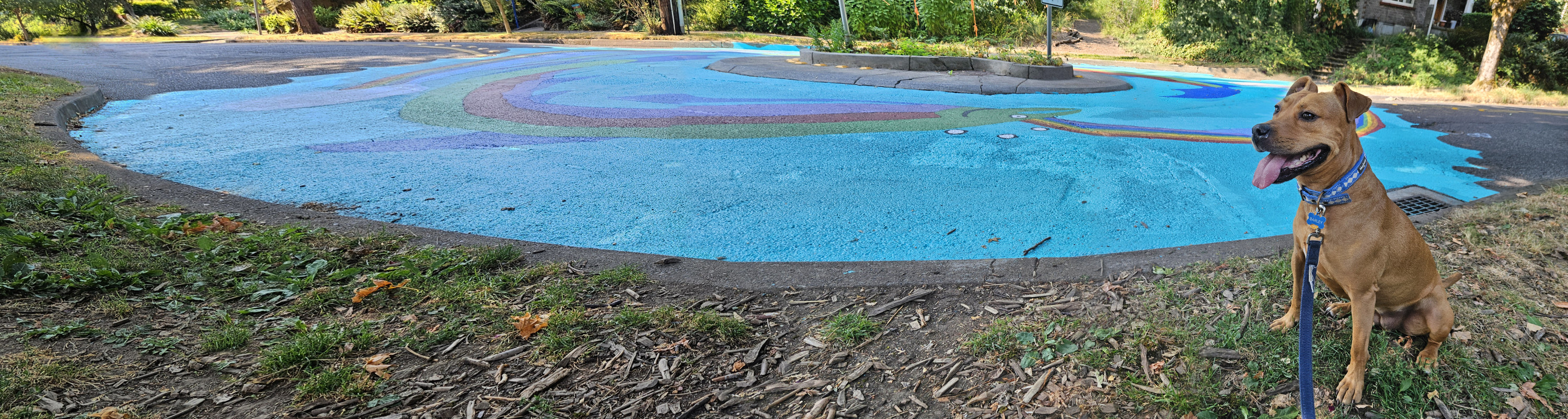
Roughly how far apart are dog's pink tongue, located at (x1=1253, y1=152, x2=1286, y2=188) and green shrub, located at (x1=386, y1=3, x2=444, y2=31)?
2751 centimetres

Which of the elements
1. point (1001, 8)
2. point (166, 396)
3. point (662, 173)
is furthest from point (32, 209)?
point (1001, 8)

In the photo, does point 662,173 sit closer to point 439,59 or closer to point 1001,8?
point 439,59

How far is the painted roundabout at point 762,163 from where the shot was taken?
4.61 metres

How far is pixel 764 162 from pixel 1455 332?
499 centimetres

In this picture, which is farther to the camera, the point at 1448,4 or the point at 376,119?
the point at 1448,4

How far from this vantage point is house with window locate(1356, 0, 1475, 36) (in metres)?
23.5

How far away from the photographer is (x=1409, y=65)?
1789 cm

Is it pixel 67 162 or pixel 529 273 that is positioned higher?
pixel 67 162

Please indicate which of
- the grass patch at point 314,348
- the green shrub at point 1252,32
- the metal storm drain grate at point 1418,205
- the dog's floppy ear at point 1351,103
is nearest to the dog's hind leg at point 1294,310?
the dog's floppy ear at point 1351,103

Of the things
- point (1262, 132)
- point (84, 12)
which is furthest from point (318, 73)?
point (84, 12)

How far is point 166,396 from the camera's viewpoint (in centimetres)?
235

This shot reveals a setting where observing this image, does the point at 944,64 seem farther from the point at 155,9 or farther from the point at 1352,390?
the point at 155,9

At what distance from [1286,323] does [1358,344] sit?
0.44 metres

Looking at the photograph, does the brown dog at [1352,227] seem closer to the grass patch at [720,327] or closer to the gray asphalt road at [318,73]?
the grass patch at [720,327]
